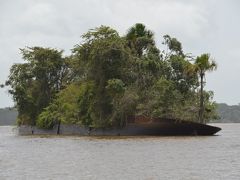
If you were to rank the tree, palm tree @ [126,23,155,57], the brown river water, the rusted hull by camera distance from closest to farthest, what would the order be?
the brown river water, the rusted hull, palm tree @ [126,23,155,57], the tree

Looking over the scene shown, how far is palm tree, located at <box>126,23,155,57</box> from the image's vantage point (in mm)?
74750

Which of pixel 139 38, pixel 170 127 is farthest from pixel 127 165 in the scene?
pixel 139 38

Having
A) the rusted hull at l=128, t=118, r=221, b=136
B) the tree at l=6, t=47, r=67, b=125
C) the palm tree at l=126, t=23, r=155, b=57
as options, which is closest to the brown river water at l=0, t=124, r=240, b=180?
the rusted hull at l=128, t=118, r=221, b=136

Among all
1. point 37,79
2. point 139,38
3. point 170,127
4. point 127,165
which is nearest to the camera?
point 127,165

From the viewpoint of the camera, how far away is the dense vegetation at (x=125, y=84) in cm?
6375

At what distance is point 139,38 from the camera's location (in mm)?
→ 74625

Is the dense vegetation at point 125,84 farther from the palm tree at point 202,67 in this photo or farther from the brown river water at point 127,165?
the brown river water at point 127,165

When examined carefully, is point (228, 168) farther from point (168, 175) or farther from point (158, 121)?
point (158, 121)

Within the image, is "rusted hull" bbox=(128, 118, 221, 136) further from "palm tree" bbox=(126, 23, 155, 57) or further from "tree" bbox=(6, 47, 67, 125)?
"tree" bbox=(6, 47, 67, 125)

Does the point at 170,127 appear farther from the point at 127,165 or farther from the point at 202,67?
the point at 127,165

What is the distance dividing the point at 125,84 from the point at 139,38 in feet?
34.0

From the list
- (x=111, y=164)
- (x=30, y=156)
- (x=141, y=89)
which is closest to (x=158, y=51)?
(x=141, y=89)

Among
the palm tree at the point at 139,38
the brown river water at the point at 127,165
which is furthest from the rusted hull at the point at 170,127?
the brown river water at the point at 127,165

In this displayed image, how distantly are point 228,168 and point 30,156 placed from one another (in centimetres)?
1569
